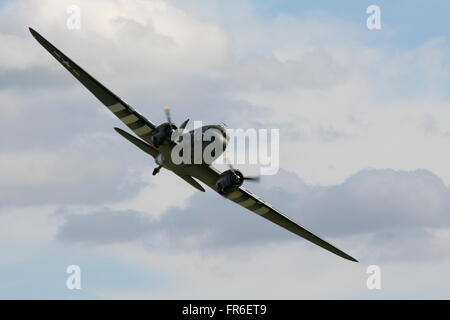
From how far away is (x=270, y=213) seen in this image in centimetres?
5678

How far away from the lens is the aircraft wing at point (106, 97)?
4819 cm

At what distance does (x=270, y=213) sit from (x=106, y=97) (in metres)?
15.3

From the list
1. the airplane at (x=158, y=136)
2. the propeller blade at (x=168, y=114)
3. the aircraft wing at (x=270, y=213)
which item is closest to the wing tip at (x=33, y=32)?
the airplane at (x=158, y=136)

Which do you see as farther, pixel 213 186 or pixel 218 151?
pixel 213 186

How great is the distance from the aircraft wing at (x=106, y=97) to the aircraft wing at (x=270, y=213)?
558 cm

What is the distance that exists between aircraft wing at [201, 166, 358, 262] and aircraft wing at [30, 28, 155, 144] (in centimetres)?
558

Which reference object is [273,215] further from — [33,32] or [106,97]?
[33,32]

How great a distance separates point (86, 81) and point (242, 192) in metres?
13.4

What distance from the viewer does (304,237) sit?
58.2m

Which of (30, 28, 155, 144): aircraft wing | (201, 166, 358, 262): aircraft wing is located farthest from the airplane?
(201, 166, 358, 262): aircraft wing

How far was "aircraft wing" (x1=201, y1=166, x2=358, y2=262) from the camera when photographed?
54562 millimetres
